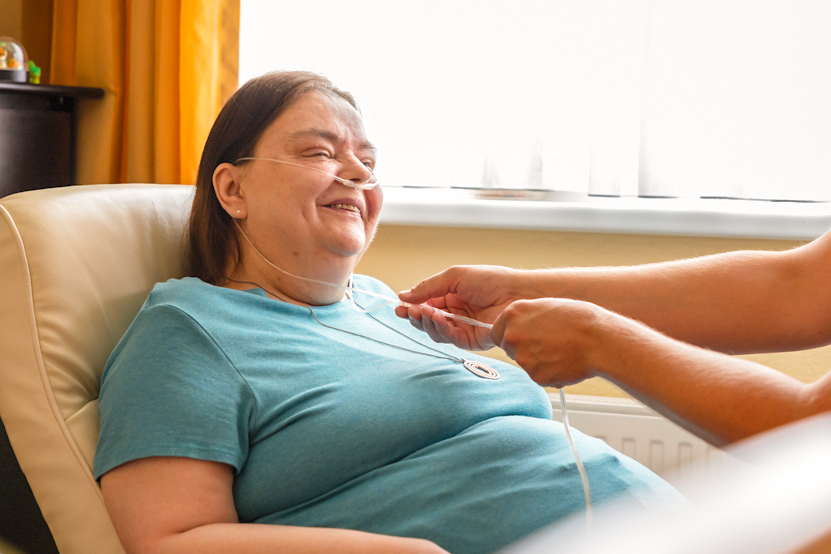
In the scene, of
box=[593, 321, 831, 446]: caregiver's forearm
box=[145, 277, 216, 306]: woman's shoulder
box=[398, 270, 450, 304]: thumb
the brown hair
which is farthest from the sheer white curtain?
box=[593, 321, 831, 446]: caregiver's forearm

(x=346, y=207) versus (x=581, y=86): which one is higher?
(x=581, y=86)

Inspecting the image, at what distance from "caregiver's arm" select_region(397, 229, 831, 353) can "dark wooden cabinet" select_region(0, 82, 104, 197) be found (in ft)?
3.27

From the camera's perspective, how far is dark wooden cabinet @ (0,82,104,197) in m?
1.51

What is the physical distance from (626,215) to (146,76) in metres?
1.26

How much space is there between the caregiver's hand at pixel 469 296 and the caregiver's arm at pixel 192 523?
437mm

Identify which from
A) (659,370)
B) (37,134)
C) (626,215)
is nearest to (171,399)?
(659,370)

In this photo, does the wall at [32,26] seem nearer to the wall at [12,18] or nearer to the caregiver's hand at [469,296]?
the wall at [12,18]

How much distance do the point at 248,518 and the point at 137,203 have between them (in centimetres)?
62

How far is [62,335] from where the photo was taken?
3.24 feet

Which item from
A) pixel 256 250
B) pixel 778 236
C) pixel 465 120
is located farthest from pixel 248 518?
pixel 778 236

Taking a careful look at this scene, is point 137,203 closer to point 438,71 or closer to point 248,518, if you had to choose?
point 248,518

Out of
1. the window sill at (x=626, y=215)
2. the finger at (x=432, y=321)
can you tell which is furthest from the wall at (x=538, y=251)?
the finger at (x=432, y=321)

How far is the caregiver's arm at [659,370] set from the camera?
68 cm

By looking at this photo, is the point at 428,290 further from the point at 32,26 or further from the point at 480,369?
the point at 32,26
